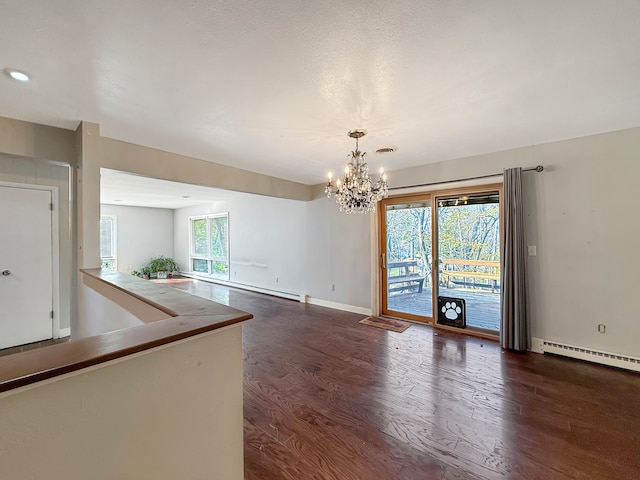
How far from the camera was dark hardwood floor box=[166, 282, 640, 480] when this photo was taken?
1.68 m

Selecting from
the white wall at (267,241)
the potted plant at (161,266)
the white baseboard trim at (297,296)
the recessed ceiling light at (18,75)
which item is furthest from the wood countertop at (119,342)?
the potted plant at (161,266)

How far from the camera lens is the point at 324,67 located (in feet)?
6.04

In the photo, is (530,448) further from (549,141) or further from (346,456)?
(549,141)

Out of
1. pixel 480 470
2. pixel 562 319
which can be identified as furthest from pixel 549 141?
pixel 480 470

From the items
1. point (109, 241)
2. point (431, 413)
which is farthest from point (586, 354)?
point (109, 241)

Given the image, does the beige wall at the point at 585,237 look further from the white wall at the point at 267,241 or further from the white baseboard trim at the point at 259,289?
the white baseboard trim at the point at 259,289

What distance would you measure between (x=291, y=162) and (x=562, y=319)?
389cm

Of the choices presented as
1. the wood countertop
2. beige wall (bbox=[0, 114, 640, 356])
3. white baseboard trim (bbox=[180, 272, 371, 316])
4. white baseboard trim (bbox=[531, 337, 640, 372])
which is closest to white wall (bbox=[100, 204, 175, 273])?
white baseboard trim (bbox=[180, 272, 371, 316])

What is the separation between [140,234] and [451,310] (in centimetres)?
919

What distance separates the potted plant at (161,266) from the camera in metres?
8.92

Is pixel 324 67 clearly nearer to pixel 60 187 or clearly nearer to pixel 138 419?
pixel 138 419

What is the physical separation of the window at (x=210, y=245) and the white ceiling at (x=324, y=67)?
523 cm

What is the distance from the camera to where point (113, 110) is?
244 cm

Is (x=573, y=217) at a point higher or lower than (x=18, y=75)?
lower
